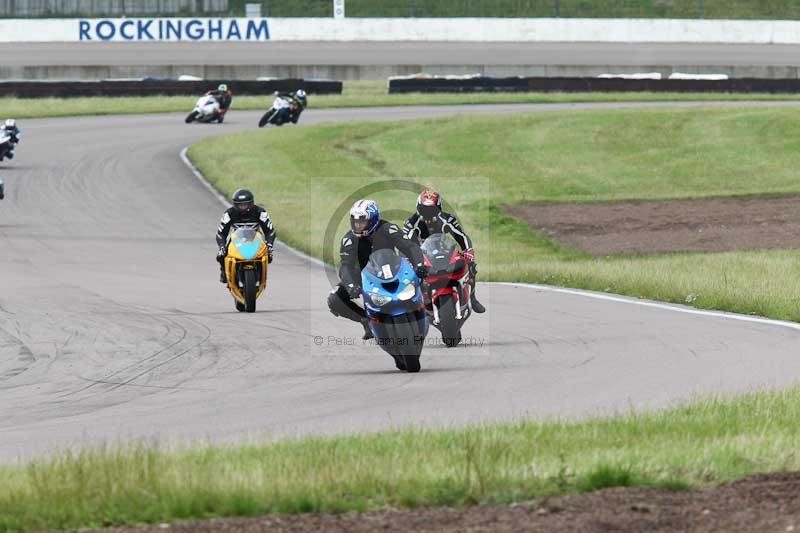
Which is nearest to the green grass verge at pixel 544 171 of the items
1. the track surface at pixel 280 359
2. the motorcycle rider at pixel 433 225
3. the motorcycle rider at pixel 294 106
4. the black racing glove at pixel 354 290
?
the motorcycle rider at pixel 294 106

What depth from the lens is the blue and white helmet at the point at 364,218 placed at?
452 inches

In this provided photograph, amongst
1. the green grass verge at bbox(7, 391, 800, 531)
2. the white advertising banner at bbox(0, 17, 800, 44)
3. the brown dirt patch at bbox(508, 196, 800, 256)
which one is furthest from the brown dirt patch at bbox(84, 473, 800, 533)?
the white advertising banner at bbox(0, 17, 800, 44)

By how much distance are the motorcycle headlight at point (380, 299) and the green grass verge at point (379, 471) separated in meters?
2.64

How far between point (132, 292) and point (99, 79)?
126ft

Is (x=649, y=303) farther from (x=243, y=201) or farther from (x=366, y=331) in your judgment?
(x=243, y=201)

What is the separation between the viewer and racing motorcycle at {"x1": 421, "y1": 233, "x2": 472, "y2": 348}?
1266 centimetres

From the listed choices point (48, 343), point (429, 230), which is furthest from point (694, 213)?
point (48, 343)

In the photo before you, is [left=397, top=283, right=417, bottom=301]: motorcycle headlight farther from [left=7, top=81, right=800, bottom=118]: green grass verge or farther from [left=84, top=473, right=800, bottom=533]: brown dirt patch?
[left=7, top=81, right=800, bottom=118]: green grass verge

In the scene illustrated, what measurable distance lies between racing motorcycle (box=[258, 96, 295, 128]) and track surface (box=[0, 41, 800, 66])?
1322 cm

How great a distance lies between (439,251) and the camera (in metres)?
12.7

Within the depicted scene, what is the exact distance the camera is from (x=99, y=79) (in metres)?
54.0

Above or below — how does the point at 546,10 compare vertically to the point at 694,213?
above

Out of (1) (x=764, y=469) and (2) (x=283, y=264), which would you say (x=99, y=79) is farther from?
(1) (x=764, y=469)

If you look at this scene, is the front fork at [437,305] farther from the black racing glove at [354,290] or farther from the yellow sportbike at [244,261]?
the yellow sportbike at [244,261]
